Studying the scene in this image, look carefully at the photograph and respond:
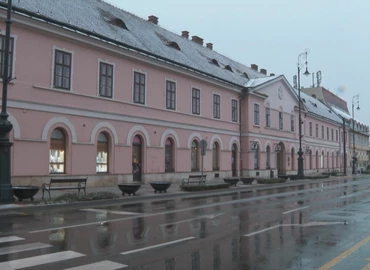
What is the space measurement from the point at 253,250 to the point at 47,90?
1640cm

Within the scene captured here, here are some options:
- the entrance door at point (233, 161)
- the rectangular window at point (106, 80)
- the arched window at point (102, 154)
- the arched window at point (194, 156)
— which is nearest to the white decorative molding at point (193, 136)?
the arched window at point (194, 156)

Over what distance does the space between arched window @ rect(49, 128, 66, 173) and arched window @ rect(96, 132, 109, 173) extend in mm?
2498

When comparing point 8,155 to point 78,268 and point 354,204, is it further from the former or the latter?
point 354,204

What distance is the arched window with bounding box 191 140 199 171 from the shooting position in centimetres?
3244

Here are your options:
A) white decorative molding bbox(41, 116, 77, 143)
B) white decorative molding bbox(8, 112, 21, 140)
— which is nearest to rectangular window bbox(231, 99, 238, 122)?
white decorative molding bbox(41, 116, 77, 143)

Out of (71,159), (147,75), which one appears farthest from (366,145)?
(71,159)

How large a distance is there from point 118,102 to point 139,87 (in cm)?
252

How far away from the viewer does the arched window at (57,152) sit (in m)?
21.3

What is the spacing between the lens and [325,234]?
9.59 meters

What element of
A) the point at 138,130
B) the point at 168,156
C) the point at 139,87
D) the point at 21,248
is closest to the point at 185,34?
the point at 139,87

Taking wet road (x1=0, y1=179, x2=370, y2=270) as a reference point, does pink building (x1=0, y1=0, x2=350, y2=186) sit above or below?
above

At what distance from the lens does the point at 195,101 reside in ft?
108

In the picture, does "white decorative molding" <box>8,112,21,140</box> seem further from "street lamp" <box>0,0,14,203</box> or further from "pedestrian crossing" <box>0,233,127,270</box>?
"pedestrian crossing" <box>0,233,127,270</box>

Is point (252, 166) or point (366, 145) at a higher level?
point (366, 145)
